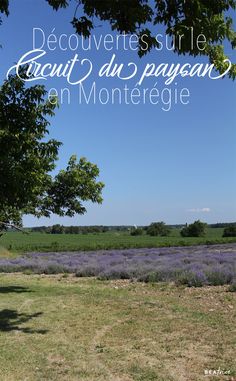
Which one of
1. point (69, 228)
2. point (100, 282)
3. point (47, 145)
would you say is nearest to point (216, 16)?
point (47, 145)

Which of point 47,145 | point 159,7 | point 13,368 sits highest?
point 159,7

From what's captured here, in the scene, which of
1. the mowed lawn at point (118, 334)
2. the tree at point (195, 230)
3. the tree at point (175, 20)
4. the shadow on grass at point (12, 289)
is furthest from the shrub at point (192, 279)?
the tree at point (195, 230)

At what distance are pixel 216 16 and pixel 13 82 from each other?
445 centimetres

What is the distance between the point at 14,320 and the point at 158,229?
84.6m

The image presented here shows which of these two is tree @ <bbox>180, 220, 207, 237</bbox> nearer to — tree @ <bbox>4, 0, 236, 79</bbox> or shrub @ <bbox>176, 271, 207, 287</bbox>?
shrub @ <bbox>176, 271, 207, 287</bbox>

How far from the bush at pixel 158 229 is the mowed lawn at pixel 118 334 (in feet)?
258

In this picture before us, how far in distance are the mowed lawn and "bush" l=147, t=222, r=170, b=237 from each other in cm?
7870

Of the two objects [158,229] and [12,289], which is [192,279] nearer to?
[12,289]

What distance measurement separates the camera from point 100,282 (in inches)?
731

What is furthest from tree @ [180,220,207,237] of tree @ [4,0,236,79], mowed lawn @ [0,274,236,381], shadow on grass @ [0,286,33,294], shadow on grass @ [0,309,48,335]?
tree @ [4,0,236,79]

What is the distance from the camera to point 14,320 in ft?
37.5

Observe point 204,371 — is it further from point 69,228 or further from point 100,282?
point 69,228

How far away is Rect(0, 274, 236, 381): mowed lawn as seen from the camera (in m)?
7.25

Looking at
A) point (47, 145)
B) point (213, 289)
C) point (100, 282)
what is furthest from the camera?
point (100, 282)
